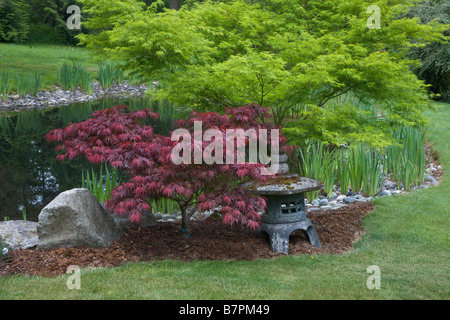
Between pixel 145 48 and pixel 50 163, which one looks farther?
pixel 50 163

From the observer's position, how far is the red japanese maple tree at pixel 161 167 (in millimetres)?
A: 4484

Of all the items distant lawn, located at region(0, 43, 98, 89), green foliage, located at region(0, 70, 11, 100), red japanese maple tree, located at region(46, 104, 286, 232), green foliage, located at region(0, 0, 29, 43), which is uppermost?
green foliage, located at region(0, 0, 29, 43)

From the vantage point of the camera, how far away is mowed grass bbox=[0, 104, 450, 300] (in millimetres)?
3771

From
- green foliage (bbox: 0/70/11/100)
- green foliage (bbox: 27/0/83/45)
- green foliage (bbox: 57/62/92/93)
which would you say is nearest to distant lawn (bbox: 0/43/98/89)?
green foliage (bbox: 57/62/92/93)

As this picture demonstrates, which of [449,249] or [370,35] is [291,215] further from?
[370,35]

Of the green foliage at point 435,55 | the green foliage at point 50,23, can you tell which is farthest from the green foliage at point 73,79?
A: the green foliage at point 50,23

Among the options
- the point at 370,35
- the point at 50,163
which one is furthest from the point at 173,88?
the point at 50,163

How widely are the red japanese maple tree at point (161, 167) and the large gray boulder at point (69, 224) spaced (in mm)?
354

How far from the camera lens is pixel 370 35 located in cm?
684

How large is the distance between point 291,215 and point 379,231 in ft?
4.17

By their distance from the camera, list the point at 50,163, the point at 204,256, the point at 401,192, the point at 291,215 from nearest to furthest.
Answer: the point at 204,256
the point at 291,215
the point at 401,192
the point at 50,163

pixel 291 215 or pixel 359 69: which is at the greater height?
pixel 359 69

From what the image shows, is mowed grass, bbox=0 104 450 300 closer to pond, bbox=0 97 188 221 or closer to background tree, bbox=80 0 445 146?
background tree, bbox=80 0 445 146

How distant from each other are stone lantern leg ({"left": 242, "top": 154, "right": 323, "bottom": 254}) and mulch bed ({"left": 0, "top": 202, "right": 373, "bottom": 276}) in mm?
138
